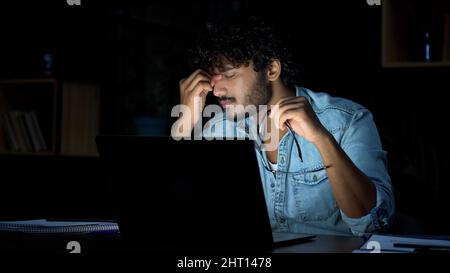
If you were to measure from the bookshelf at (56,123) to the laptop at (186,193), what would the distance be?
2143mm

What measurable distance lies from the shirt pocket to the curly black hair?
1.54 ft

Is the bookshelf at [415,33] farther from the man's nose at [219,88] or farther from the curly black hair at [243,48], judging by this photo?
the man's nose at [219,88]

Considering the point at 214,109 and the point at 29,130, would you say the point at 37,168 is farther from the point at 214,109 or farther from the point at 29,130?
the point at 214,109

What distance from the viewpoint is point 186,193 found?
1272 mm

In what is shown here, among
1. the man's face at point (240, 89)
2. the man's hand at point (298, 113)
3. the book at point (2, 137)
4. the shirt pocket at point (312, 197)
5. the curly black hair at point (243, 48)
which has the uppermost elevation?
the curly black hair at point (243, 48)

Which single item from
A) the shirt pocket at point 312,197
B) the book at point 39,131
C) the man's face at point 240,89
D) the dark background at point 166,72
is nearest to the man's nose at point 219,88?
the man's face at point 240,89

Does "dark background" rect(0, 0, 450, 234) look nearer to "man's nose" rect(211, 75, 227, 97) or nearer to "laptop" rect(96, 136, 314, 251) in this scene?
"man's nose" rect(211, 75, 227, 97)

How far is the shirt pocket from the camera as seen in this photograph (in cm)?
204

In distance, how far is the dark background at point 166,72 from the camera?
9.60 ft

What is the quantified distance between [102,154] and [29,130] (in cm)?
231

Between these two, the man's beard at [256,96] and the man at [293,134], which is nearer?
the man at [293,134]

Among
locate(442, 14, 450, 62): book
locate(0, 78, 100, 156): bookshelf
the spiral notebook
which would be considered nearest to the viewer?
the spiral notebook

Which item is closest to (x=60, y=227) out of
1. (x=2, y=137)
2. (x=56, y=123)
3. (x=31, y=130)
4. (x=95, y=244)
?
(x=95, y=244)

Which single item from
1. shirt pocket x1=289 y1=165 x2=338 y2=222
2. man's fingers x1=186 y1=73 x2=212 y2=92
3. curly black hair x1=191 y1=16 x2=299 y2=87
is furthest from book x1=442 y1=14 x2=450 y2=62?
man's fingers x1=186 y1=73 x2=212 y2=92
